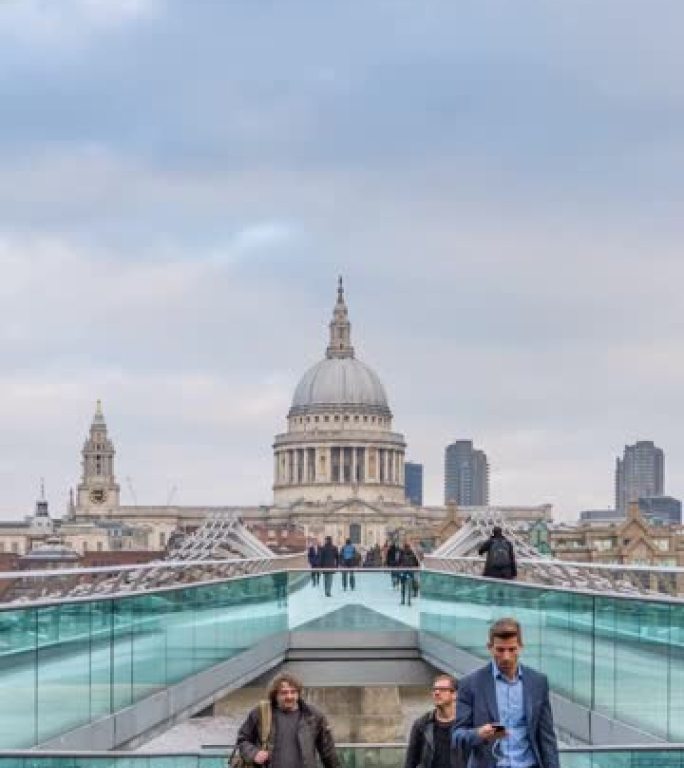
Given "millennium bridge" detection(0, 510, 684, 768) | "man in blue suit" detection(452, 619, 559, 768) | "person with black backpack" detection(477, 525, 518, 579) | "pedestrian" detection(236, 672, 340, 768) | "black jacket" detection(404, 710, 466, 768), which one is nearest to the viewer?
"man in blue suit" detection(452, 619, 559, 768)

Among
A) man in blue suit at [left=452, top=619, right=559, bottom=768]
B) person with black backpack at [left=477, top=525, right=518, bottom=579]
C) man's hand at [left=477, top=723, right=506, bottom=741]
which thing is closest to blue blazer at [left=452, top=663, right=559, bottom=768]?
man in blue suit at [left=452, top=619, right=559, bottom=768]

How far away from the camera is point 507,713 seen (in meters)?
8.59

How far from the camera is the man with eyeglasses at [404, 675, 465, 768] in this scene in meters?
9.30

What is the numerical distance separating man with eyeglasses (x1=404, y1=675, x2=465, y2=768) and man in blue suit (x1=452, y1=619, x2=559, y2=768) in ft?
1.52

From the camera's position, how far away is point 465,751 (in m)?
8.66

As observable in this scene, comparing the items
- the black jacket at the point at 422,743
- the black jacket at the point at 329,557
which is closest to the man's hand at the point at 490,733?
the black jacket at the point at 422,743

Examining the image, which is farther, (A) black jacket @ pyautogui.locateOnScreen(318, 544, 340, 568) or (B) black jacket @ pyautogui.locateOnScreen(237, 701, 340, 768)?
(A) black jacket @ pyautogui.locateOnScreen(318, 544, 340, 568)

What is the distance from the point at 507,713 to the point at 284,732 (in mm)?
1539

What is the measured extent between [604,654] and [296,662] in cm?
1369

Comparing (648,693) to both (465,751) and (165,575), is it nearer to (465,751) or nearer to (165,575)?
(465,751)

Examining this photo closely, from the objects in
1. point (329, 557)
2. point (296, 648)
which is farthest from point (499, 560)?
point (329, 557)

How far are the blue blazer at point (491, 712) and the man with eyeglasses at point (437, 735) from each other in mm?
435

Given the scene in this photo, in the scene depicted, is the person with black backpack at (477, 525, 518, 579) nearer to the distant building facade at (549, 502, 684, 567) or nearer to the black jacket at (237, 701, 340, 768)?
the black jacket at (237, 701, 340, 768)

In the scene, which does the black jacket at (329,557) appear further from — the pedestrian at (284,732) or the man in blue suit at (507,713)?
the man in blue suit at (507,713)
